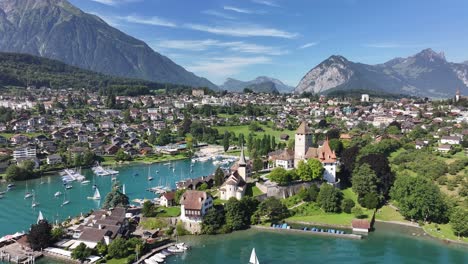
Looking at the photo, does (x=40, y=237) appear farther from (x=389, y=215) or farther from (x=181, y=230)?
(x=389, y=215)

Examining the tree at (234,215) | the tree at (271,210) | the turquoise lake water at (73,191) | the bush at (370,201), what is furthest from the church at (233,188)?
the bush at (370,201)

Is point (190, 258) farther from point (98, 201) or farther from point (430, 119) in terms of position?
point (430, 119)

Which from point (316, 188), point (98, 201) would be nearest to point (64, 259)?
point (98, 201)

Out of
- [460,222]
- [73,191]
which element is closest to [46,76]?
[73,191]

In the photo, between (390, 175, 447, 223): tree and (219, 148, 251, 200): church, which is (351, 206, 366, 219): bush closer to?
(390, 175, 447, 223): tree

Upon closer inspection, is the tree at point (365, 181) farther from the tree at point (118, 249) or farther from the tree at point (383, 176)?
the tree at point (118, 249)
